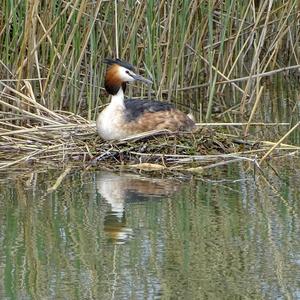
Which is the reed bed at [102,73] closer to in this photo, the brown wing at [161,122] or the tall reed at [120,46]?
the tall reed at [120,46]

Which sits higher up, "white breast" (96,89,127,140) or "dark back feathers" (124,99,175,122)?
"dark back feathers" (124,99,175,122)

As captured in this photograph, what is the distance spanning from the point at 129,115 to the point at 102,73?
59.7 inches

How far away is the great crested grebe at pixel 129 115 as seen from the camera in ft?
24.3

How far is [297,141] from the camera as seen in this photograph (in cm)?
788

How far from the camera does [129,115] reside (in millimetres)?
7582

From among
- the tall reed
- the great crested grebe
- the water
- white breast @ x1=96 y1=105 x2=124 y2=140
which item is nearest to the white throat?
the great crested grebe

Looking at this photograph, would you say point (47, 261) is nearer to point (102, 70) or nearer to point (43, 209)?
point (43, 209)

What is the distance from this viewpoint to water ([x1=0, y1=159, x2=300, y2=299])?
455cm

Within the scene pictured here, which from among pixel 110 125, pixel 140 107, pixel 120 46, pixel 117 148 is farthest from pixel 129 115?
pixel 120 46

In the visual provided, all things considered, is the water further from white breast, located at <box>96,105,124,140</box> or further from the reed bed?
white breast, located at <box>96,105,124,140</box>

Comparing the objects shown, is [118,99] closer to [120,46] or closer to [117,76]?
[117,76]

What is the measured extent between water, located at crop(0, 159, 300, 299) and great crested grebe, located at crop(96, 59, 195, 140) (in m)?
0.57

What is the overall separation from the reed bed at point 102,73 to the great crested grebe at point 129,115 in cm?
12

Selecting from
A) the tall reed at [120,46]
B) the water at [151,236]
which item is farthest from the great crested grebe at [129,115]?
the water at [151,236]
